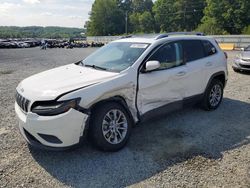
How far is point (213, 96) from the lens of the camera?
21.0ft

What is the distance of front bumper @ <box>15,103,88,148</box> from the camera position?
376 cm

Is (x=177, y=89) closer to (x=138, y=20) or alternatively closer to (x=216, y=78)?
(x=216, y=78)

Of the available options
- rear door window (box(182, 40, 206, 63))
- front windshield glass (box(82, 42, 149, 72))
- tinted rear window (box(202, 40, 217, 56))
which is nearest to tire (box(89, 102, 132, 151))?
front windshield glass (box(82, 42, 149, 72))

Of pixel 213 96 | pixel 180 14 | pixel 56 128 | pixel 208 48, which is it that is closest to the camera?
pixel 56 128

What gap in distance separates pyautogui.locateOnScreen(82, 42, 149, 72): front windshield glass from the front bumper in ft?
3.97

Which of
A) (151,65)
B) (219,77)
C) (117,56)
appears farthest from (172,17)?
(151,65)

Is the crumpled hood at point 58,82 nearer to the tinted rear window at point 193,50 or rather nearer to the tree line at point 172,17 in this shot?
the tinted rear window at point 193,50

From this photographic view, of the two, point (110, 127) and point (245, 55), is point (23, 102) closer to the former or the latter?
point (110, 127)

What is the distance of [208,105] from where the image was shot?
6.26 m

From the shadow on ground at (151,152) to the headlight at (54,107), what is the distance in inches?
31.1

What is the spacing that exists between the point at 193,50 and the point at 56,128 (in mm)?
3381

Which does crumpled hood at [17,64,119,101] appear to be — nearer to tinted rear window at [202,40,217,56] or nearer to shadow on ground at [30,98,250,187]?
shadow on ground at [30,98,250,187]

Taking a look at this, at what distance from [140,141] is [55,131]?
61.7 inches

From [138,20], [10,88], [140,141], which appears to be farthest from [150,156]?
[138,20]
